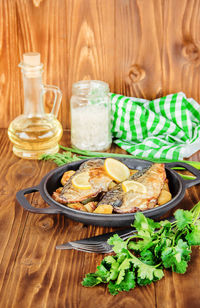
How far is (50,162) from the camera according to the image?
5.50 feet

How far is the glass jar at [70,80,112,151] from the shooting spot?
173 cm

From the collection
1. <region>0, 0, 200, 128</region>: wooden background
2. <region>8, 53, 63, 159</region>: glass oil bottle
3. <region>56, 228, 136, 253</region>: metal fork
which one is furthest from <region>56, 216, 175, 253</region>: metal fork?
<region>0, 0, 200, 128</region>: wooden background

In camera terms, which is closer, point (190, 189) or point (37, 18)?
point (190, 189)

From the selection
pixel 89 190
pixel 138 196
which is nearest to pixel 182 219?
pixel 138 196

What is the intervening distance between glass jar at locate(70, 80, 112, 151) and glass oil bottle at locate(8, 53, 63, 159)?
8 cm

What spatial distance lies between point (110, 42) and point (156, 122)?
36cm

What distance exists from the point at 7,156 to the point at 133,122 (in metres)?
0.50

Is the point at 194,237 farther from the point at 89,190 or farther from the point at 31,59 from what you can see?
the point at 31,59

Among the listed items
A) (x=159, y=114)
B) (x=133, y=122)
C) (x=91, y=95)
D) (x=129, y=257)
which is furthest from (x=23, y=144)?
(x=129, y=257)

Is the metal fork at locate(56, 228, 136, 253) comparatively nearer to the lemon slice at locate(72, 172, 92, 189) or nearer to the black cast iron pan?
the black cast iron pan

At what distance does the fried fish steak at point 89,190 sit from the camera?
4.12 ft

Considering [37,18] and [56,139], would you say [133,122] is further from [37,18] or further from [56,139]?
[37,18]

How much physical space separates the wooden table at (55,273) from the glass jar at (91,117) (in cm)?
43

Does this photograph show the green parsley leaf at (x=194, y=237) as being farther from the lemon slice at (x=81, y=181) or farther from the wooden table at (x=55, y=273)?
the lemon slice at (x=81, y=181)
